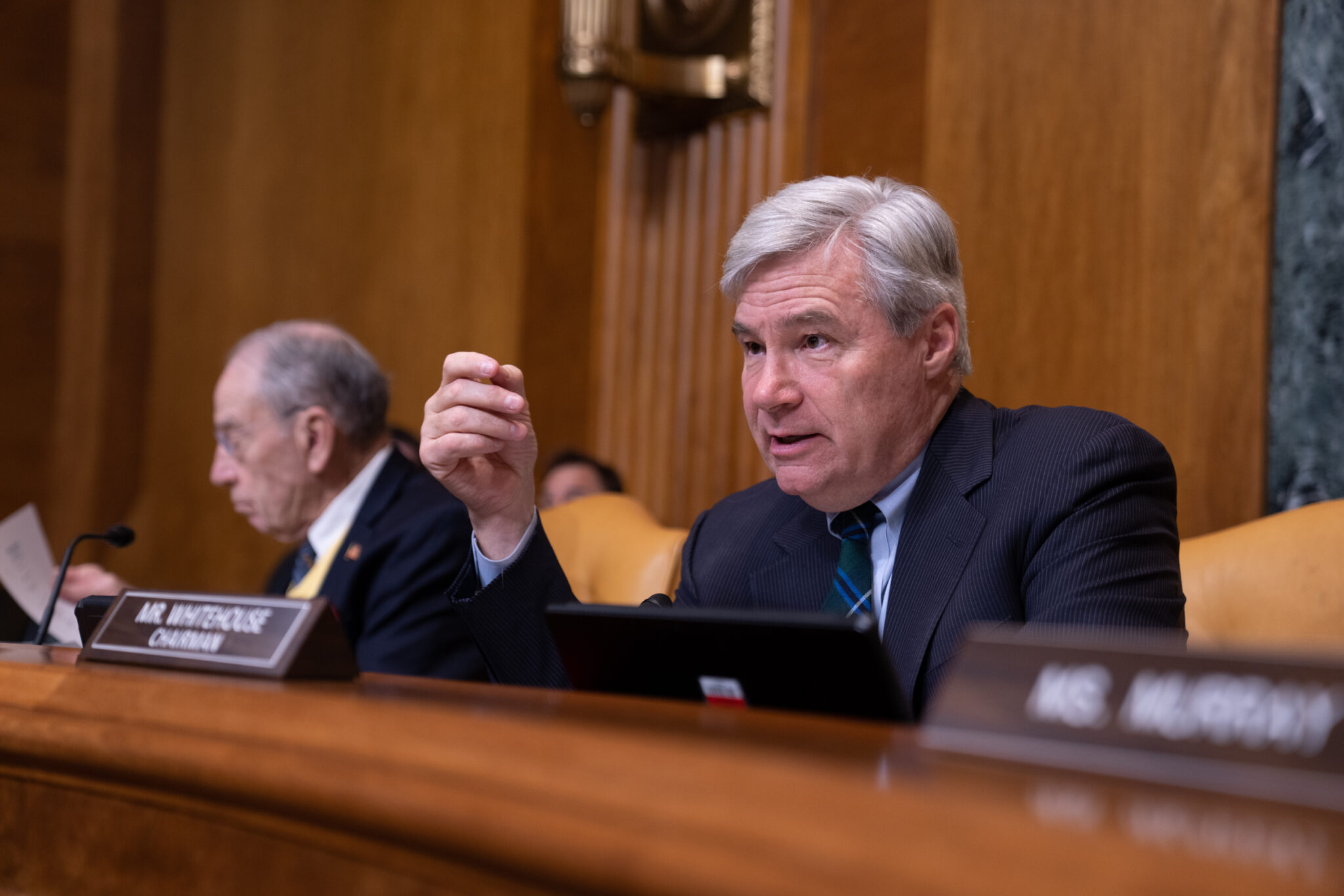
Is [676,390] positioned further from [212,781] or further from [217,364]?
[212,781]

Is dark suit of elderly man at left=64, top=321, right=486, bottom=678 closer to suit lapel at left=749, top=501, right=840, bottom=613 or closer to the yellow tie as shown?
the yellow tie

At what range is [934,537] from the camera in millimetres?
1527

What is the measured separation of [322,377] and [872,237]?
4.84ft

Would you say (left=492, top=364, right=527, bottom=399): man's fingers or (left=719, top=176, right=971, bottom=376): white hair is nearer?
(left=492, top=364, right=527, bottom=399): man's fingers

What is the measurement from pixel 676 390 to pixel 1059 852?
383 centimetres

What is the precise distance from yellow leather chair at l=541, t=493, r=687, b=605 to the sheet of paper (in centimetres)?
95

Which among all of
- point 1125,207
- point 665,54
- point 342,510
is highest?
point 665,54

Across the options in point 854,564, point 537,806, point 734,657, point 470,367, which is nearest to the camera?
point 537,806

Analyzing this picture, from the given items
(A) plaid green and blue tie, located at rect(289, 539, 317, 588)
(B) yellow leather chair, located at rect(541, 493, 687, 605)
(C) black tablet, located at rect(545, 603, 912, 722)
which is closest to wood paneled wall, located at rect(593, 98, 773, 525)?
(B) yellow leather chair, located at rect(541, 493, 687, 605)

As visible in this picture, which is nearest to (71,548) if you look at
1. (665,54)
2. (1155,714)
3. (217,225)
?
(1155,714)

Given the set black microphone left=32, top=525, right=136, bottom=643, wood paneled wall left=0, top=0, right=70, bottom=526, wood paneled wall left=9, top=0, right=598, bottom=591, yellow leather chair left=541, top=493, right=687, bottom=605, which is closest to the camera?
black microphone left=32, top=525, right=136, bottom=643

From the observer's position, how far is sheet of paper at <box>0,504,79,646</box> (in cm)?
228

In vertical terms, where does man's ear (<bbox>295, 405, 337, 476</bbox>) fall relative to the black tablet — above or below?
below

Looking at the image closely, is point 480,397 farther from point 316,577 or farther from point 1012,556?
Result: point 316,577
